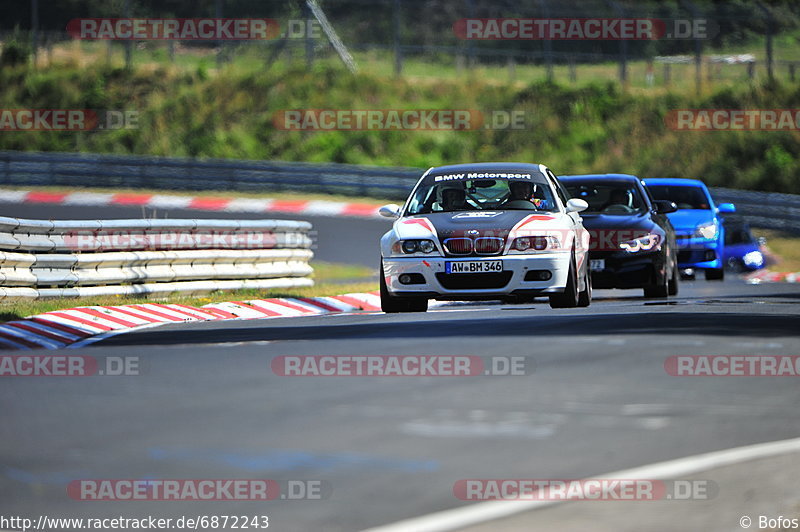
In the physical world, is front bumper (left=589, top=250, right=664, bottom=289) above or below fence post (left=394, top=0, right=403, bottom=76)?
below

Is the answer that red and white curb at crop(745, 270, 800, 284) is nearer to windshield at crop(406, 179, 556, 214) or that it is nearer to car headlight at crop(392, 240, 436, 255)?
windshield at crop(406, 179, 556, 214)

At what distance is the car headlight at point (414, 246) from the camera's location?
1330cm

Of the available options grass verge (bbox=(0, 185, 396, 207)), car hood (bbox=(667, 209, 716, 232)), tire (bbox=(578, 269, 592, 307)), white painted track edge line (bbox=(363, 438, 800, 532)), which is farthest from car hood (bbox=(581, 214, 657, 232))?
grass verge (bbox=(0, 185, 396, 207))

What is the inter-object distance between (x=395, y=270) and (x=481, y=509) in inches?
300

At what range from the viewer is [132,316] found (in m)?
14.3

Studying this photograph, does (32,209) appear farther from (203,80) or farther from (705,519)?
(705,519)

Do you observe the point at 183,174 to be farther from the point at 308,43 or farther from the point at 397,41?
the point at 308,43

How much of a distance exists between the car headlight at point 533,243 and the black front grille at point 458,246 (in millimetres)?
411

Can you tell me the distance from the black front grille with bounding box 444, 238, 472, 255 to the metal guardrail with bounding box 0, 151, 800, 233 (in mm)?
20967

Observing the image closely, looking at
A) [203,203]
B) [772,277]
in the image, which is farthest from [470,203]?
[203,203]

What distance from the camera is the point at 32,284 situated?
1516 cm

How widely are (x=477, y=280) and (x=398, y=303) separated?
3.55 feet

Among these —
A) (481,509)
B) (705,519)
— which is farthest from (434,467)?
(705,519)

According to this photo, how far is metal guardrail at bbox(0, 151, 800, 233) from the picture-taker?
34.5 m
